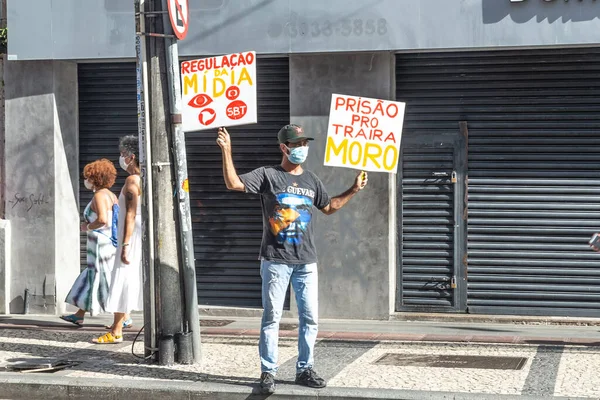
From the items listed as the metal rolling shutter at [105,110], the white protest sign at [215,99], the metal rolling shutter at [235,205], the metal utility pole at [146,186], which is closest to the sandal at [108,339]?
the metal utility pole at [146,186]

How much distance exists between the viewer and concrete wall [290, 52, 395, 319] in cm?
1282

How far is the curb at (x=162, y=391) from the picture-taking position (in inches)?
327

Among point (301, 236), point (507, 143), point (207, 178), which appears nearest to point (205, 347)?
point (301, 236)

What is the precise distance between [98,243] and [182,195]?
7.36 feet

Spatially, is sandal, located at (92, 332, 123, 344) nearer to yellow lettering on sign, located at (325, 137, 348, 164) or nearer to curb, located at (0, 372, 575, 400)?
curb, located at (0, 372, 575, 400)

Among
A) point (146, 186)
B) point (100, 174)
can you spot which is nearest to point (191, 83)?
point (146, 186)

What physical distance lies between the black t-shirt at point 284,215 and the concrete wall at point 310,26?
14.0 feet

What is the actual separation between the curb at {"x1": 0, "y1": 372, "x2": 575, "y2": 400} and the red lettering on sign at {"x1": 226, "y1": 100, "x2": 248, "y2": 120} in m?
2.48

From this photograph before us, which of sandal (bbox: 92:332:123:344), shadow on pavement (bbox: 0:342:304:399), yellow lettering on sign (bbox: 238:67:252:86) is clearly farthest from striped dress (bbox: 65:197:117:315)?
yellow lettering on sign (bbox: 238:67:252:86)

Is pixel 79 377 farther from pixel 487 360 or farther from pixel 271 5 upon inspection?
pixel 271 5

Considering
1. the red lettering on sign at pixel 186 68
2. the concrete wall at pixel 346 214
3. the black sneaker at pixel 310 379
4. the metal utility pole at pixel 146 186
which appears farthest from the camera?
the concrete wall at pixel 346 214

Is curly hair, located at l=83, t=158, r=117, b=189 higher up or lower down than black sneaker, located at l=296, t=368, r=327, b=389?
higher up

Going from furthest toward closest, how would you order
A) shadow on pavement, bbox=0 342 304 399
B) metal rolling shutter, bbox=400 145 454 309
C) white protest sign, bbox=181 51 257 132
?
metal rolling shutter, bbox=400 145 454 309, white protest sign, bbox=181 51 257 132, shadow on pavement, bbox=0 342 304 399

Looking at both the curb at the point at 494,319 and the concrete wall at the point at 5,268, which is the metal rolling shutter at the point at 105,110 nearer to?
the concrete wall at the point at 5,268
